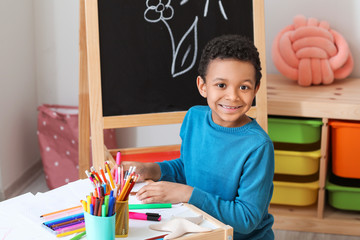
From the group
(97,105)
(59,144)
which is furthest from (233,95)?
(59,144)

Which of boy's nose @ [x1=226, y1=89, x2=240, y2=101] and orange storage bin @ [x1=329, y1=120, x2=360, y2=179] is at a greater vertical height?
boy's nose @ [x1=226, y1=89, x2=240, y2=101]

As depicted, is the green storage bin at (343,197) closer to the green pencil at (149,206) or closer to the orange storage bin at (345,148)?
the orange storage bin at (345,148)

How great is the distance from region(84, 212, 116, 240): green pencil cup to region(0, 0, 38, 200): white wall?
1.78 meters

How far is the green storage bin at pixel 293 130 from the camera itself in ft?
7.58

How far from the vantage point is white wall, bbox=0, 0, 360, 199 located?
8.63 feet

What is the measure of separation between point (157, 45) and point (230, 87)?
722 mm

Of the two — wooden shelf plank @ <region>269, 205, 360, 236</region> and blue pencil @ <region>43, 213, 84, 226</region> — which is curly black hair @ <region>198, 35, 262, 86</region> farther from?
wooden shelf plank @ <region>269, 205, 360, 236</region>

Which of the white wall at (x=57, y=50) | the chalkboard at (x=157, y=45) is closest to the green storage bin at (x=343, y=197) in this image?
the chalkboard at (x=157, y=45)

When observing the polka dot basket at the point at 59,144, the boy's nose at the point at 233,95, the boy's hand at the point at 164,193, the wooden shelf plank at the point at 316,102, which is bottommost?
the polka dot basket at the point at 59,144

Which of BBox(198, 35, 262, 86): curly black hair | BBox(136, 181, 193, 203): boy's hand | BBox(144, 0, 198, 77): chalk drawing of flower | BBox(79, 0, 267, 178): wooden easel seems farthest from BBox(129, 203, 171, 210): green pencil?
BBox(144, 0, 198, 77): chalk drawing of flower

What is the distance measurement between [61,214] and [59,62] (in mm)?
1890

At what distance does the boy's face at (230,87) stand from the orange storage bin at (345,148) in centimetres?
108

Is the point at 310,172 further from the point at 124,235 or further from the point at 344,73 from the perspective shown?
the point at 124,235

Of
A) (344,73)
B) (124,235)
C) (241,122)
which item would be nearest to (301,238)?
(344,73)
